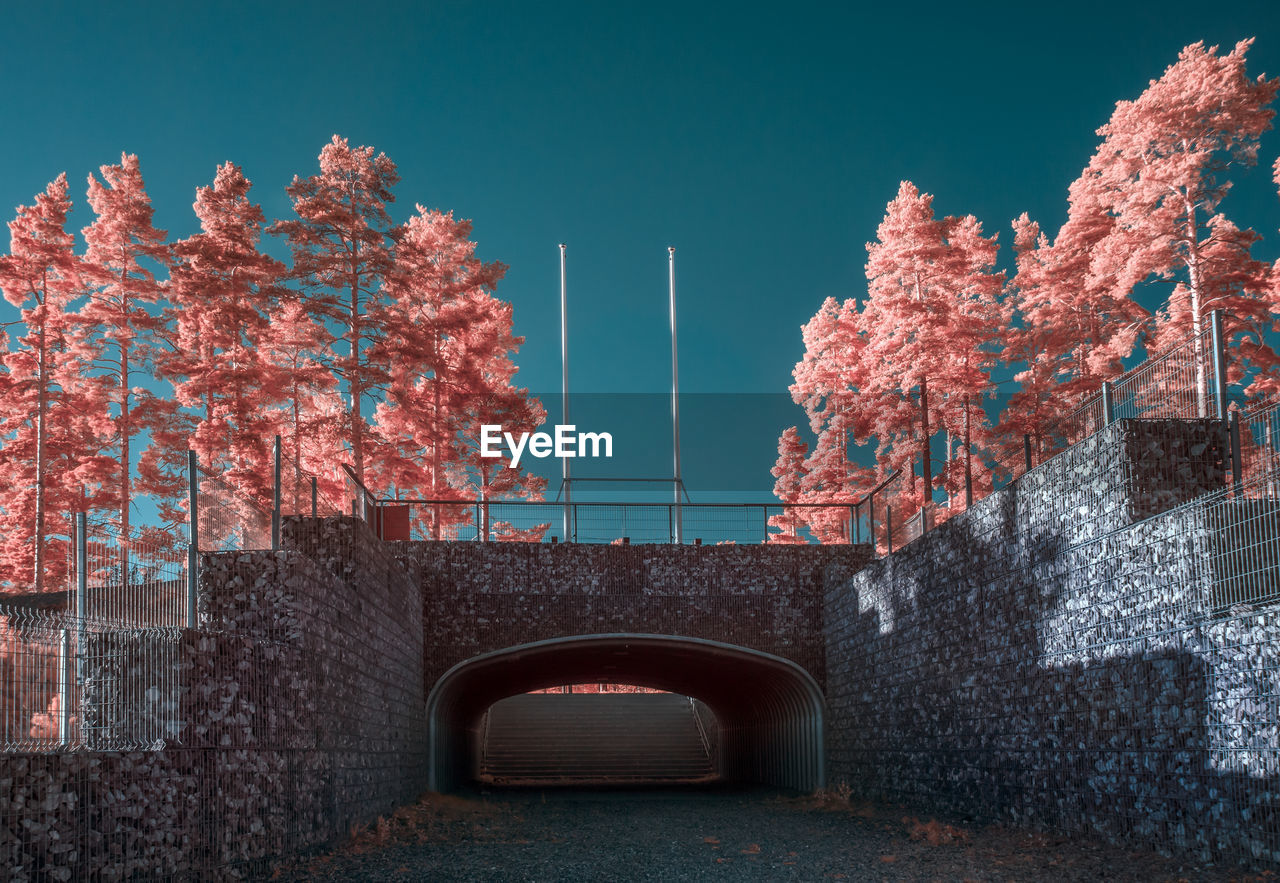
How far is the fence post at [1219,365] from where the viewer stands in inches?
390

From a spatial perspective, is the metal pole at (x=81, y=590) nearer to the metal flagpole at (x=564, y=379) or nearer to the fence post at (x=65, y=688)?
the fence post at (x=65, y=688)

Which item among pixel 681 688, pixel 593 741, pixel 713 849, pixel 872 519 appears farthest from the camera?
pixel 593 741

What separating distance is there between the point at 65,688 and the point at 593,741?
25.7m

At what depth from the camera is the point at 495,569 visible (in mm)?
20125

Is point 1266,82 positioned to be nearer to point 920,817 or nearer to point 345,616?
point 920,817

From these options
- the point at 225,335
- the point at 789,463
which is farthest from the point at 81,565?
the point at 789,463

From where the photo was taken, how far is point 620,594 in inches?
800

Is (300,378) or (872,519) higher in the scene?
(300,378)

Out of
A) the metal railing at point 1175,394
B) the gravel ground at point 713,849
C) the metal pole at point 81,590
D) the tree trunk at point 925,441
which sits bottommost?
the gravel ground at point 713,849

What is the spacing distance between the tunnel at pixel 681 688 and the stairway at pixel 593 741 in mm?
1752

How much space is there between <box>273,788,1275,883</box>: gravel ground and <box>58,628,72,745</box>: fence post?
9.21 ft

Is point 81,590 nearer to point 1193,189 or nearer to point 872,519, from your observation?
point 872,519

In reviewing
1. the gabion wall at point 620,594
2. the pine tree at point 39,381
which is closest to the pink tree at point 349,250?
the gabion wall at point 620,594

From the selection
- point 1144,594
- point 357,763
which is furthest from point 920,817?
point 357,763
